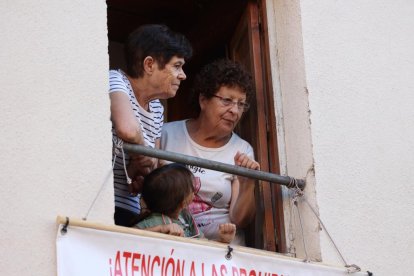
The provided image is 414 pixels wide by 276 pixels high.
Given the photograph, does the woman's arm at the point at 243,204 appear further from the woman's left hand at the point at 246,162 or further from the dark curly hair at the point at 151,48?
the dark curly hair at the point at 151,48

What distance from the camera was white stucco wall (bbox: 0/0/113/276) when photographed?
186 inches

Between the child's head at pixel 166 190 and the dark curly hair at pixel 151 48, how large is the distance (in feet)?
2.00

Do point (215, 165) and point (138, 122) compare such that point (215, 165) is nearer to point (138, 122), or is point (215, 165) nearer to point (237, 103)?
point (138, 122)

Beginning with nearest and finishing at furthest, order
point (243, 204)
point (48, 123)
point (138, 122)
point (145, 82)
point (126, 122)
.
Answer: point (48, 123)
point (126, 122)
point (138, 122)
point (145, 82)
point (243, 204)

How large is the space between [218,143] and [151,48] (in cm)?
84

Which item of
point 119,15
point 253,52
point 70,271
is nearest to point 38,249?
point 70,271

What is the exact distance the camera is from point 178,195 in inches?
210

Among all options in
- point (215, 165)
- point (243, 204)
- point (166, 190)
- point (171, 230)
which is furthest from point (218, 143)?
point (171, 230)

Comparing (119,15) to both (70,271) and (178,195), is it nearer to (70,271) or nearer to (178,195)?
(178,195)

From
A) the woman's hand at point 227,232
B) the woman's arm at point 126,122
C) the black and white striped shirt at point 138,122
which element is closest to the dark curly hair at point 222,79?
the black and white striped shirt at point 138,122

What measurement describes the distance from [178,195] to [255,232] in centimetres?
96

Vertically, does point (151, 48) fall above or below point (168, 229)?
above

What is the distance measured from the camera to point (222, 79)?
6262 millimetres

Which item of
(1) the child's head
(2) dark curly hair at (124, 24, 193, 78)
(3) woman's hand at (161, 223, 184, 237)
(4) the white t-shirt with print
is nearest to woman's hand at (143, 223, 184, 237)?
(3) woman's hand at (161, 223, 184, 237)
